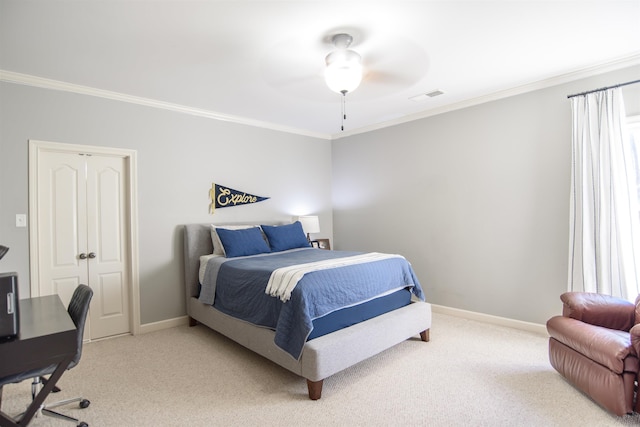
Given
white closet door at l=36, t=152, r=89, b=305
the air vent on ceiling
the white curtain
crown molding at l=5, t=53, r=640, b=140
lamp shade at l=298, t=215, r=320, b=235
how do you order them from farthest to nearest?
1. lamp shade at l=298, t=215, r=320, b=235
2. the air vent on ceiling
3. white closet door at l=36, t=152, r=89, b=305
4. crown molding at l=5, t=53, r=640, b=140
5. the white curtain

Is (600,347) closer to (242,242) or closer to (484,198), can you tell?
(484,198)

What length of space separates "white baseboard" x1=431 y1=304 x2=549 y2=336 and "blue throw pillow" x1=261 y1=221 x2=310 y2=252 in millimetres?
1977

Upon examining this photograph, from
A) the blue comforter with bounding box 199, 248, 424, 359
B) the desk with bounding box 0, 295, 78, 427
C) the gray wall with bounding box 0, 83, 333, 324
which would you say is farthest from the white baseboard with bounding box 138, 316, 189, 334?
the desk with bounding box 0, 295, 78, 427

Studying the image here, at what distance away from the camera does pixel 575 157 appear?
307 cm

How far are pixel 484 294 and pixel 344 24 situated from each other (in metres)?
3.28

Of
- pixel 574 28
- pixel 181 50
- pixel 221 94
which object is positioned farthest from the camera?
pixel 221 94

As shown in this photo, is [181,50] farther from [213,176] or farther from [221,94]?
[213,176]

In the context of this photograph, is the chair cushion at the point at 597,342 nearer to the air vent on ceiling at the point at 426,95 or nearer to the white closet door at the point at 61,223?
the air vent on ceiling at the point at 426,95

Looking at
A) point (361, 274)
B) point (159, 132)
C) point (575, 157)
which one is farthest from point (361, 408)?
point (159, 132)

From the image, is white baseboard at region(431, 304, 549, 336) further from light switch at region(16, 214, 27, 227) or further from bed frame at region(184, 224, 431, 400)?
light switch at region(16, 214, 27, 227)

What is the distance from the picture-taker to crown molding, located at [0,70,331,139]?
2.98 m

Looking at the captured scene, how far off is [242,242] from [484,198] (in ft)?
9.48

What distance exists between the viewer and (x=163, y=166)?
12.5 feet

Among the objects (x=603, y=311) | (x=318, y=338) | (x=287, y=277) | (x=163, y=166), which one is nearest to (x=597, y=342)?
(x=603, y=311)
